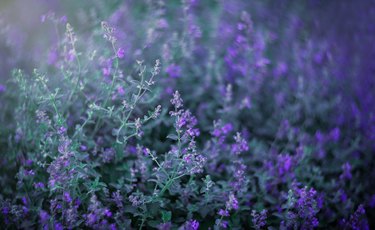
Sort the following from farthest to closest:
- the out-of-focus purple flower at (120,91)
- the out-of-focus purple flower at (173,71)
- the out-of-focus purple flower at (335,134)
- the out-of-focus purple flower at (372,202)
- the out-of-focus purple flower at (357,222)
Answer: the out-of-focus purple flower at (335,134) < the out-of-focus purple flower at (173,71) < the out-of-focus purple flower at (372,202) < the out-of-focus purple flower at (120,91) < the out-of-focus purple flower at (357,222)

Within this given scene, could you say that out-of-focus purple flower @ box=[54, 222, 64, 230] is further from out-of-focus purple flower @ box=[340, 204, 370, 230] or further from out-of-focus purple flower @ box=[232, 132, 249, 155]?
out-of-focus purple flower @ box=[340, 204, 370, 230]

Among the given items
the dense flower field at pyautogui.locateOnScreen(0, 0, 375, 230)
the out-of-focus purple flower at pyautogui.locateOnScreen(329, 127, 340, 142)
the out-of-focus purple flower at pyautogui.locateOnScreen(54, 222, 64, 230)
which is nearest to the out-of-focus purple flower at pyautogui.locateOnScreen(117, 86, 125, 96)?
the dense flower field at pyautogui.locateOnScreen(0, 0, 375, 230)

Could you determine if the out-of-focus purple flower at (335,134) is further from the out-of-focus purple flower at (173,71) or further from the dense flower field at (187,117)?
the out-of-focus purple flower at (173,71)

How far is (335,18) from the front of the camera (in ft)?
16.7

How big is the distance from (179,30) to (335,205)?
2.46m

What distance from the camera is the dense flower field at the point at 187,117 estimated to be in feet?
7.50

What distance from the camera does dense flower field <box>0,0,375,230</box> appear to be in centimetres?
229

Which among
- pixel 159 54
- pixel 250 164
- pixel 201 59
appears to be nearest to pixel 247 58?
pixel 201 59

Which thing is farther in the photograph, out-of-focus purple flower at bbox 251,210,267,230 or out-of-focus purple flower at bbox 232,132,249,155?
out-of-focus purple flower at bbox 232,132,249,155

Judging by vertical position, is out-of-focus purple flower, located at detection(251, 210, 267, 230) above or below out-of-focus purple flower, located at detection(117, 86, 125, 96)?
below

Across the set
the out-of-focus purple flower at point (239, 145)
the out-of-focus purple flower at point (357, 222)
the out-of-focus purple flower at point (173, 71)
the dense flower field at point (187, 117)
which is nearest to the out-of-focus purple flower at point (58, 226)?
the dense flower field at point (187, 117)

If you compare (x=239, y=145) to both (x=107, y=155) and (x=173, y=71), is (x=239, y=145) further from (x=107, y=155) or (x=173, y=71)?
(x=173, y=71)

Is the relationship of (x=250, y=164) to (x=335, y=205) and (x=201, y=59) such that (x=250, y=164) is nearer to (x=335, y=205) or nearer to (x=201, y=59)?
(x=335, y=205)

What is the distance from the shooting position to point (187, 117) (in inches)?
96.9
